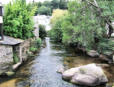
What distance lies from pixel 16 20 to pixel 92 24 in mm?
7584

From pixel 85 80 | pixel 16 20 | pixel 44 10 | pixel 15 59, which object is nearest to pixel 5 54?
pixel 15 59

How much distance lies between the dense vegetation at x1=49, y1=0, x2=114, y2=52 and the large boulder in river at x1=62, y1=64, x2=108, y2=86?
11.2 feet

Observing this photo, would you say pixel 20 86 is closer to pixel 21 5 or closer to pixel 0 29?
pixel 0 29

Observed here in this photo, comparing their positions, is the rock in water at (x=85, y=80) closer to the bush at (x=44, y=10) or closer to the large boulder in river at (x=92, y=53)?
the large boulder in river at (x=92, y=53)

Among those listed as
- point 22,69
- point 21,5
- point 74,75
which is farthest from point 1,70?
point 21,5

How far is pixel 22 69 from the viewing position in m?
13.4

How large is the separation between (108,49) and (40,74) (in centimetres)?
816

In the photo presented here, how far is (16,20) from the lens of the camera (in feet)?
51.9

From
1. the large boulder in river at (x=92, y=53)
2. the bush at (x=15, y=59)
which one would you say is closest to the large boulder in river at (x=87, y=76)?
the bush at (x=15, y=59)

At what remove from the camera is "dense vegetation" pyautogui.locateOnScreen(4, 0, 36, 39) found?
1549 cm

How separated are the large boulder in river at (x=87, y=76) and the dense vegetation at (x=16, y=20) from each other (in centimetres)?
757

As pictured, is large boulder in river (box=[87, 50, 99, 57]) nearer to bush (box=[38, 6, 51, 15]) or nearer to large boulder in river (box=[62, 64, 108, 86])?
large boulder in river (box=[62, 64, 108, 86])

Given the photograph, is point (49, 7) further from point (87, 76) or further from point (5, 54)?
point (87, 76)

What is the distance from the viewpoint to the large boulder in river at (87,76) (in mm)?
10234
